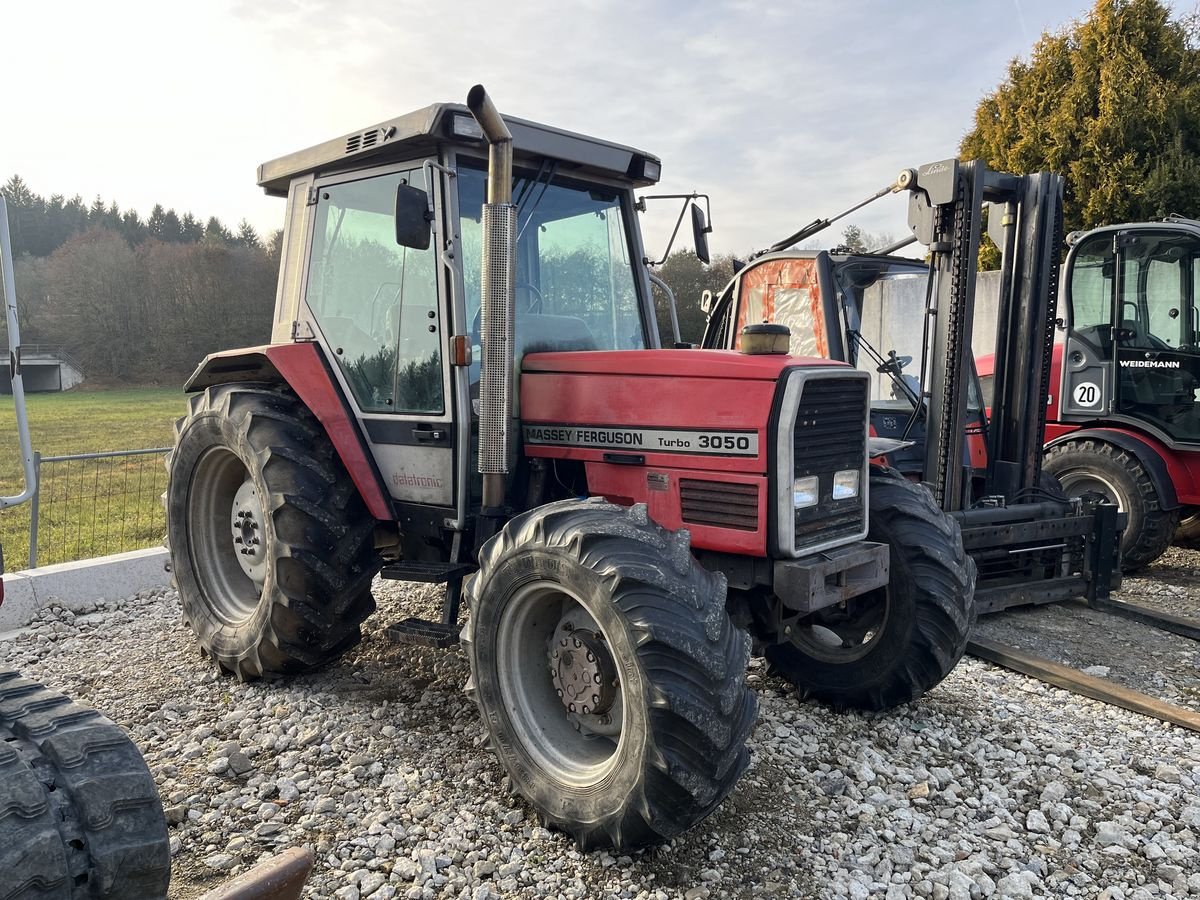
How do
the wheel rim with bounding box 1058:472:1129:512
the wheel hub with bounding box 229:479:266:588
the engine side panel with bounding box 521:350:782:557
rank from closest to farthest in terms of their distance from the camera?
the engine side panel with bounding box 521:350:782:557 → the wheel hub with bounding box 229:479:266:588 → the wheel rim with bounding box 1058:472:1129:512

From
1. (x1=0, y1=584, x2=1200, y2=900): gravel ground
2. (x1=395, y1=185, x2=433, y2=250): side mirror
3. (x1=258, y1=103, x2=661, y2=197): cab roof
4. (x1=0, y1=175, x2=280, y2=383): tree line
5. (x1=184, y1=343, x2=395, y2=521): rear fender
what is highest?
(x1=0, y1=175, x2=280, y2=383): tree line

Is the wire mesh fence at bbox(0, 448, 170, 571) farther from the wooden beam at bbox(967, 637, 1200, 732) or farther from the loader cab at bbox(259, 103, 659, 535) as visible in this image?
the wooden beam at bbox(967, 637, 1200, 732)

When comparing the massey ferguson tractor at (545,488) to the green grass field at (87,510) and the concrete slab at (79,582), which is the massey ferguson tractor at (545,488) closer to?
the concrete slab at (79,582)

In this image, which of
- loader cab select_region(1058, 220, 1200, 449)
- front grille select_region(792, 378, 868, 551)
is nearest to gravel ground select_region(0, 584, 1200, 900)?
front grille select_region(792, 378, 868, 551)

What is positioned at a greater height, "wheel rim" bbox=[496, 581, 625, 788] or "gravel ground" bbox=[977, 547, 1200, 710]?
"wheel rim" bbox=[496, 581, 625, 788]

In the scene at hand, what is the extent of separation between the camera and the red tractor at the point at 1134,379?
6.59 meters

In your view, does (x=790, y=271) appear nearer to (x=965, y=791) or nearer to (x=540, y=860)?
(x=965, y=791)

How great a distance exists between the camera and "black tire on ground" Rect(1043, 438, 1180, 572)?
6539mm

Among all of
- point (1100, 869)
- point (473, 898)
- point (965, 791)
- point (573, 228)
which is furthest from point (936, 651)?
point (573, 228)

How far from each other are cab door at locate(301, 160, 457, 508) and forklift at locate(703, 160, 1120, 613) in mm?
2710

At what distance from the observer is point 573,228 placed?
4.17 metres

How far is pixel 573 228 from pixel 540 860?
2719 mm

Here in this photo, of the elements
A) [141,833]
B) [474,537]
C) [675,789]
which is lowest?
[675,789]

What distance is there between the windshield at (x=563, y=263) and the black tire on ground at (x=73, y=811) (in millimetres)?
2286
